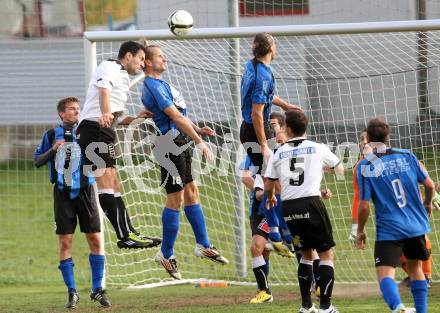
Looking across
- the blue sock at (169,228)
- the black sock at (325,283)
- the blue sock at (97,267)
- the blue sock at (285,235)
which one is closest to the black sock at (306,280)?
the black sock at (325,283)

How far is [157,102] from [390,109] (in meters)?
3.69

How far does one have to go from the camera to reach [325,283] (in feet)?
30.9

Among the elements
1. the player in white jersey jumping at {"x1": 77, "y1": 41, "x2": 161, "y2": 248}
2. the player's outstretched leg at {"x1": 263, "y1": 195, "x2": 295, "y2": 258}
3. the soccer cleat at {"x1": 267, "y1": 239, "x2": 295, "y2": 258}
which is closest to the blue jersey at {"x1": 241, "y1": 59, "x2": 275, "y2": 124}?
the player's outstretched leg at {"x1": 263, "y1": 195, "x2": 295, "y2": 258}

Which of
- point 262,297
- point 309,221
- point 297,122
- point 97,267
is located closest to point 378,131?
point 297,122

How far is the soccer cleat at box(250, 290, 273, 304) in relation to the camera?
10844mm

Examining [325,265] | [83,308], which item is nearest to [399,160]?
[325,265]

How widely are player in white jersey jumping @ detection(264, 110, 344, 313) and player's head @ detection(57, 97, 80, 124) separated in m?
2.58

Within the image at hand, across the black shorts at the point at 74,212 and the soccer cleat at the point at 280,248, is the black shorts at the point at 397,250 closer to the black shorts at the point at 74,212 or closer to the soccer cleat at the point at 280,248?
the soccer cleat at the point at 280,248

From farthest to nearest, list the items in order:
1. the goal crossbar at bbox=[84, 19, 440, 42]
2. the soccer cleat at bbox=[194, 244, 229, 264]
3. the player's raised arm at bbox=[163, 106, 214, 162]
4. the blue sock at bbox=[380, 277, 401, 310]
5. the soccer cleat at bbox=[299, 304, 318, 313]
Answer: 1. the goal crossbar at bbox=[84, 19, 440, 42]
2. the soccer cleat at bbox=[194, 244, 229, 264]
3. the player's raised arm at bbox=[163, 106, 214, 162]
4. the soccer cleat at bbox=[299, 304, 318, 313]
5. the blue sock at bbox=[380, 277, 401, 310]

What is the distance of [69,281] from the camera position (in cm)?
1092

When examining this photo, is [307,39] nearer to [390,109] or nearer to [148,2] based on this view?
[390,109]

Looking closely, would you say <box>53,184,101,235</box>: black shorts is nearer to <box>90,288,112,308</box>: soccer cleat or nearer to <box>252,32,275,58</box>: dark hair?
<box>90,288,112,308</box>: soccer cleat

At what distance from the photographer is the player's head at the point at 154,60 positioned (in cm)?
1070

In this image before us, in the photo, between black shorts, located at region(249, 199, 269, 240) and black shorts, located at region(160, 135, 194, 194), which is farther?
black shorts, located at region(249, 199, 269, 240)
